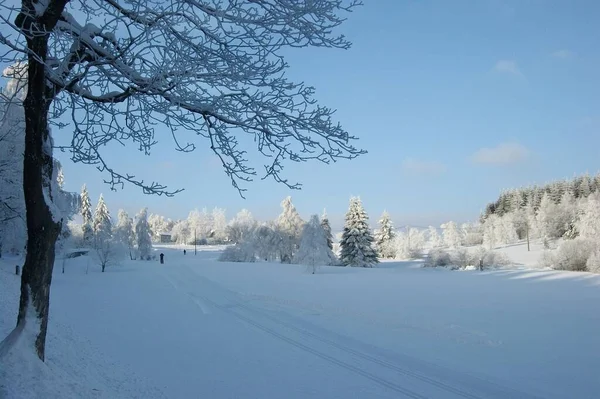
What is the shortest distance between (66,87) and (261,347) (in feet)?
25.9

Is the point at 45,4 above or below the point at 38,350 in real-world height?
above

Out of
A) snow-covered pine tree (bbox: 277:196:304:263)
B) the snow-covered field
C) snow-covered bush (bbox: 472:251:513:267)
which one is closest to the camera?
the snow-covered field

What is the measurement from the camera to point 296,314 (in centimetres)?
1438

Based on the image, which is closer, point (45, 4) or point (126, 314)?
point (45, 4)

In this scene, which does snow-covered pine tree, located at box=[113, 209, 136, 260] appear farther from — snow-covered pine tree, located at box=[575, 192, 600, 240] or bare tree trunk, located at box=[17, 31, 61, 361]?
bare tree trunk, located at box=[17, 31, 61, 361]

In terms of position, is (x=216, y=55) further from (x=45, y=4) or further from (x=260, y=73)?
(x=45, y=4)

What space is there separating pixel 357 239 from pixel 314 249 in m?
10.8

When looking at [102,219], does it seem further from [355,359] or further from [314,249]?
[355,359]

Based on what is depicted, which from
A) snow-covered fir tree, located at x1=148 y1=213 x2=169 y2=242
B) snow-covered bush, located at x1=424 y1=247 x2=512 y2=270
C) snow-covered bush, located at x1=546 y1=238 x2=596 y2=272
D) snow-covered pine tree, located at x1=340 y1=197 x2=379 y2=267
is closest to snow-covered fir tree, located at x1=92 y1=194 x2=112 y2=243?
snow-covered pine tree, located at x1=340 y1=197 x2=379 y2=267

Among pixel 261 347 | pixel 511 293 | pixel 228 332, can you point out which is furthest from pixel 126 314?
pixel 511 293

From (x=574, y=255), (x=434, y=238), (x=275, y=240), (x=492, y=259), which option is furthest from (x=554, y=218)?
(x=434, y=238)

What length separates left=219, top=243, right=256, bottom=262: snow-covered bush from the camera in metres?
61.6

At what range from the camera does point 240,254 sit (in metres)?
61.7

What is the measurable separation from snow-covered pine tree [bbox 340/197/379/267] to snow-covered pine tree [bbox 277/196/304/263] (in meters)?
11.3
